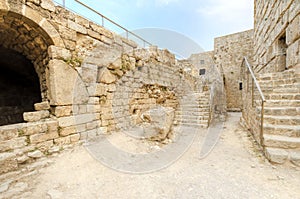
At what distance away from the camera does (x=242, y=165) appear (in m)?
2.19

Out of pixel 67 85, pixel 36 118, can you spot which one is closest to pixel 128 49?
pixel 67 85

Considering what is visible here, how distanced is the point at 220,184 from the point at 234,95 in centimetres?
1124

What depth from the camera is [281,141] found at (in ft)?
7.11

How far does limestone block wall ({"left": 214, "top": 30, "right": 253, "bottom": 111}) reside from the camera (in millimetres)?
10633

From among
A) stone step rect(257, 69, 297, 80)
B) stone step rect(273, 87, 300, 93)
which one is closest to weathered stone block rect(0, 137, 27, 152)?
stone step rect(273, 87, 300, 93)

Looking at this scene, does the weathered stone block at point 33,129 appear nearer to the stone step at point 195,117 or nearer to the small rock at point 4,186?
the small rock at point 4,186

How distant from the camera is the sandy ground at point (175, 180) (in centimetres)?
162

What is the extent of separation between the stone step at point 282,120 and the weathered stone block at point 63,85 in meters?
3.88

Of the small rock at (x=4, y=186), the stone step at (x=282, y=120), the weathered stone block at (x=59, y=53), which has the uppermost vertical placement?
the weathered stone block at (x=59, y=53)

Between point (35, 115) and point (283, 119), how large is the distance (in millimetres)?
4650

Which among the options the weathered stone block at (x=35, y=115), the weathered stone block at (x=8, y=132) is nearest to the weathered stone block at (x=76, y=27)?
the weathered stone block at (x=35, y=115)

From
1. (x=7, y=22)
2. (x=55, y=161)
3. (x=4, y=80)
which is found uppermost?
(x=7, y=22)

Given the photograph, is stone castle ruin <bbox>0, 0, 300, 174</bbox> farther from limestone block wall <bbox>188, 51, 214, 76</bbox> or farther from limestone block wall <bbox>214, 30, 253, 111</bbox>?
limestone block wall <bbox>188, 51, 214, 76</bbox>

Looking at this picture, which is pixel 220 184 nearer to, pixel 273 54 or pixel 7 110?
pixel 273 54
